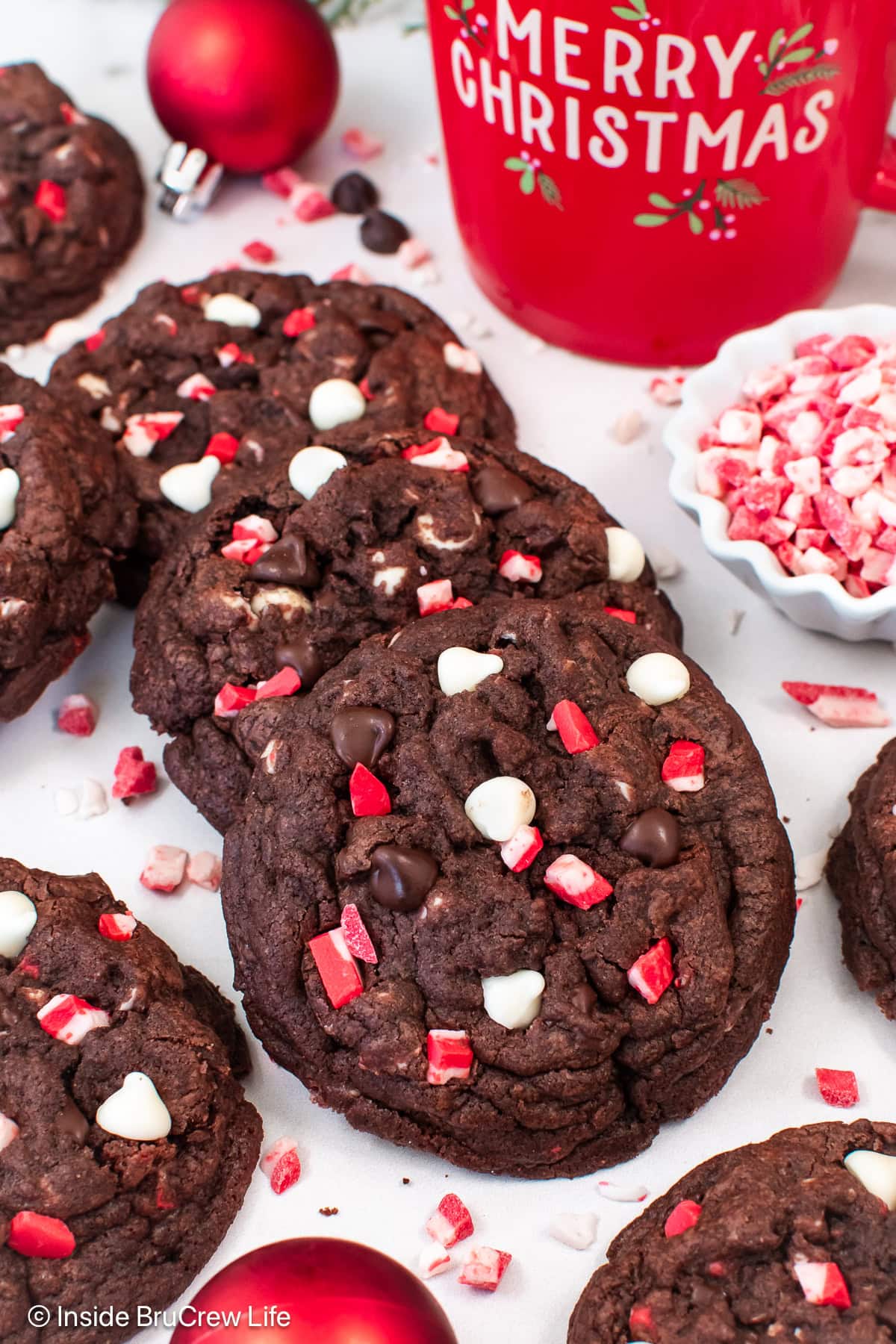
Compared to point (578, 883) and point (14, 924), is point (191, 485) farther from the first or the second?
Answer: point (578, 883)

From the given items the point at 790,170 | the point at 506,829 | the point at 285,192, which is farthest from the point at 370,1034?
the point at 285,192

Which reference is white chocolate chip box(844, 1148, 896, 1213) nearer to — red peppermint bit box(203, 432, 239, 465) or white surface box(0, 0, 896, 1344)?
white surface box(0, 0, 896, 1344)

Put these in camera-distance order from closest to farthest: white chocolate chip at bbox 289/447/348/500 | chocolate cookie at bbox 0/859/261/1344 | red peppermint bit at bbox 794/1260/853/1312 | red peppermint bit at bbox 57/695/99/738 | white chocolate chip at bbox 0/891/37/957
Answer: red peppermint bit at bbox 794/1260/853/1312 → chocolate cookie at bbox 0/859/261/1344 → white chocolate chip at bbox 0/891/37/957 → white chocolate chip at bbox 289/447/348/500 → red peppermint bit at bbox 57/695/99/738

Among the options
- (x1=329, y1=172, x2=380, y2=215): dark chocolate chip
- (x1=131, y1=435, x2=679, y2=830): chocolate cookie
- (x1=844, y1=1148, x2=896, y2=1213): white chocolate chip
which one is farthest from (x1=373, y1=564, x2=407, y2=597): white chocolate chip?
(x1=329, y1=172, x2=380, y2=215): dark chocolate chip

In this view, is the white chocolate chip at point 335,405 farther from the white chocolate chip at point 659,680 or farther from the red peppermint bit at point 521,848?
the red peppermint bit at point 521,848

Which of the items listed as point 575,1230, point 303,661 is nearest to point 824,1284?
point 575,1230

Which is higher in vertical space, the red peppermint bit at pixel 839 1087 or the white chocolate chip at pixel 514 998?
the white chocolate chip at pixel 514 998

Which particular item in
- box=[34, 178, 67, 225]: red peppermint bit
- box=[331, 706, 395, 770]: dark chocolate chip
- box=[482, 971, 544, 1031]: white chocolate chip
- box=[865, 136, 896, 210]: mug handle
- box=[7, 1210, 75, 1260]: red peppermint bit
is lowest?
box=[7, 1210, 75, 1260]: red peppermint bit

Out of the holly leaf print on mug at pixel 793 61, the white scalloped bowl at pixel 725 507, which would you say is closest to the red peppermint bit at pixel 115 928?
the white scalloped bowl at pixel 725 507
